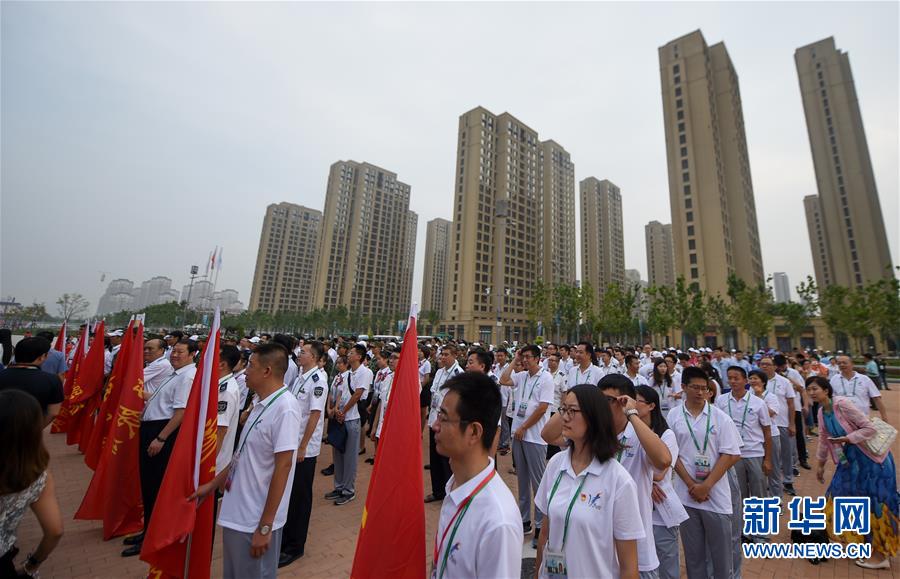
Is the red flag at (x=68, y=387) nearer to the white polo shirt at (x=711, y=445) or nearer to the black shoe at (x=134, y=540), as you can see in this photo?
the black shoe at (x=134, y=540)

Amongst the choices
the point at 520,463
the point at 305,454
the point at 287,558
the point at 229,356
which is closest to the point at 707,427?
the point at 520,463

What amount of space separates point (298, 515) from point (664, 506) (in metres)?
3.93

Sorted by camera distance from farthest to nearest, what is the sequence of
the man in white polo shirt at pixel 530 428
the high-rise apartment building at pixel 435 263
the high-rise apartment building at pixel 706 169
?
the high-rise apartment building at pixel 435 263, the high-rise apartment building at pixel 706 169, the man in white polo shirt at pixel 530 428

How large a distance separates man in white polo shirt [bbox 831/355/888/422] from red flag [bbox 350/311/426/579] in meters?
8.01

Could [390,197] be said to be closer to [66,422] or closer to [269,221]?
[269,221]

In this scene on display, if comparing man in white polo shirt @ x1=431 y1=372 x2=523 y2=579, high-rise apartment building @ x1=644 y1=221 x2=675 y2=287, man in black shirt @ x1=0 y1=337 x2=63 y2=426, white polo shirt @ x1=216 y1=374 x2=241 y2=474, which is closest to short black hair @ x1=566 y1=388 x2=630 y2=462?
man in white polo shirt @ x1=431 y1=372 x2=523 y2=579

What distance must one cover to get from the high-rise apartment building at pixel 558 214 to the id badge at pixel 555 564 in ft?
272

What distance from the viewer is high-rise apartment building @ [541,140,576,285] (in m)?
86.4

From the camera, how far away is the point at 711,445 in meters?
3.49

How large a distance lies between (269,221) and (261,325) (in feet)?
110

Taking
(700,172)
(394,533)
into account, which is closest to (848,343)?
(700,172)

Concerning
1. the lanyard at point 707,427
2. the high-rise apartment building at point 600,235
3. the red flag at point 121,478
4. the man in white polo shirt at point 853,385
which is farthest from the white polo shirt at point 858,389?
the high-rise apartment building at point 600,235

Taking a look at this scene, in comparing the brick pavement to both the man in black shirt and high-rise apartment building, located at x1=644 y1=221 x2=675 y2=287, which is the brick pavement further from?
high-rise apartment building, located at x1=644 y1=221 x2=675 y2=287

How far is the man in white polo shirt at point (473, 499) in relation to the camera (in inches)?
62.6
